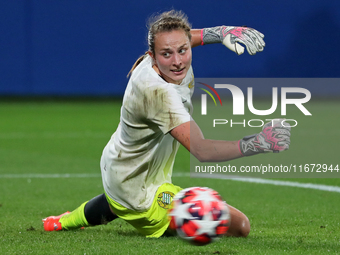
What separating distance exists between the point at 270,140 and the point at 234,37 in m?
1.13

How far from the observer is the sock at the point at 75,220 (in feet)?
15.4

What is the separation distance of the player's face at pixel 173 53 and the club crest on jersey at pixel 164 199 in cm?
98

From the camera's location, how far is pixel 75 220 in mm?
4730

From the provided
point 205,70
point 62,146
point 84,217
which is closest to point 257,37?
point 84,217

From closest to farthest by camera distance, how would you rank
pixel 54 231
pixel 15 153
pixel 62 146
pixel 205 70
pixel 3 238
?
pixel 3 238 → pixel 54 231 → pixel 15 153 → pixel 62 146 → pixel 205 70

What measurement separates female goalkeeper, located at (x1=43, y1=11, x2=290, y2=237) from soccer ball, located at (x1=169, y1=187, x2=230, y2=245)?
333mm

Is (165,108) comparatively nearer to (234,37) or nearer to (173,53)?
(173,53)

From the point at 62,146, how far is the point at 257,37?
8274mm

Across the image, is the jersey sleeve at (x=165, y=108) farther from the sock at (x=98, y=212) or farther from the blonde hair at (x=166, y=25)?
the sock at (x=98, y=212)

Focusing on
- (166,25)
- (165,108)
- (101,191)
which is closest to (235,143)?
(165,108)

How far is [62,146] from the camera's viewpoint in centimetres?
1172

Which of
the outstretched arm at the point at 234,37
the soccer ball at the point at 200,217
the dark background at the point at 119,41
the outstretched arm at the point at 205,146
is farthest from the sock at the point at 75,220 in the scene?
the dark background at the point at 119,41

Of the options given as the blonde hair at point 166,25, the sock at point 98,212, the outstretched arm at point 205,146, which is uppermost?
the blonde hair at point 166,25

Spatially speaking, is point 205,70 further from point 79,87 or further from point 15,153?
point 15,153
